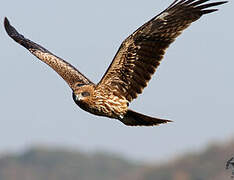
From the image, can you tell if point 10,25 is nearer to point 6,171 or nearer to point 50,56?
point 50,56

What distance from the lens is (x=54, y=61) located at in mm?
16391

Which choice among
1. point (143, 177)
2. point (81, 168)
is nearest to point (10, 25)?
point (143, 177)

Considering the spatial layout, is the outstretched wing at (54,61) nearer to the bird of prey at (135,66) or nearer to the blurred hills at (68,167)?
the bird of prey at (135,66)

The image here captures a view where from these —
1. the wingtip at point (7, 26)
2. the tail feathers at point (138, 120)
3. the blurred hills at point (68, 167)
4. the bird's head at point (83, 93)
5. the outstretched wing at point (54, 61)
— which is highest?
the wingtip at point (7, 26)

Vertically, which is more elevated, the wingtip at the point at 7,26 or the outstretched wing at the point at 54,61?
the wingtip at the point at 7,26

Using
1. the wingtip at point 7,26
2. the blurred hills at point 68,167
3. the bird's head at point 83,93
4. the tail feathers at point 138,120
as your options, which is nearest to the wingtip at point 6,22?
the wingtip at point 7,26

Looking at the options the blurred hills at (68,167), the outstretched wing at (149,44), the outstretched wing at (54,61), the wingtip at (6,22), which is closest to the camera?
the outstretched wing at (149,44)

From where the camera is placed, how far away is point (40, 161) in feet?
246

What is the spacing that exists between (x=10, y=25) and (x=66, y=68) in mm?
2478

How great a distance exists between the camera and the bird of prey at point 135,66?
1418 cm

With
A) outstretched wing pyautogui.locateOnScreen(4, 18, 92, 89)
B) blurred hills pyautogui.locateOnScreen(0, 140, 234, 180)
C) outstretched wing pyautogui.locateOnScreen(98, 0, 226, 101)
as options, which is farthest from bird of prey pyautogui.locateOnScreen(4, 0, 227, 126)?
blurred hills pyautogui.locateOnScreen(0, 140, 234, 180)

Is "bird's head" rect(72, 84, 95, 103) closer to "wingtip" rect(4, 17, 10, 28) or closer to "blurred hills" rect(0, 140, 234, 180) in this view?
"wingtip" rect(4, 17, 10, 28)

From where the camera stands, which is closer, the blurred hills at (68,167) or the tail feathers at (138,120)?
the tail feathers at (138,120)

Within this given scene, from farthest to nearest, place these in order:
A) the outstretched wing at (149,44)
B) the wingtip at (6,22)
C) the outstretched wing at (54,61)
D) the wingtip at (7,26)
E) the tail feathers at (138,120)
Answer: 1. the wingtip at (6,22)
2. the wingtip at (7,26)
3. the outstretched wing at (54,61)
4. the tail feathers at (138,120)
5. the outstretched wing at (149,44)
